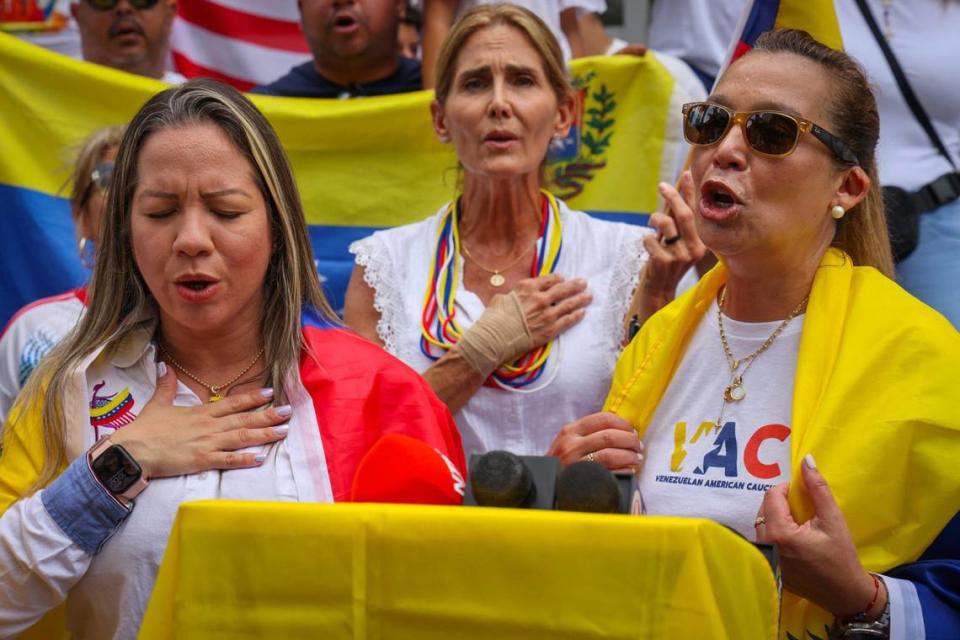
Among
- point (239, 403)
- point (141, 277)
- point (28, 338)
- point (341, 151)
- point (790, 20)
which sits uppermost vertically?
point (790, 20)

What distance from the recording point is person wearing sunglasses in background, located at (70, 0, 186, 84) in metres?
5.25

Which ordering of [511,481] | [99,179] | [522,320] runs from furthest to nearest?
1. [99,179]
2. [522,320]
3. [511,481]

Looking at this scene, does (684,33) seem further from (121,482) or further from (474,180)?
(121,482)

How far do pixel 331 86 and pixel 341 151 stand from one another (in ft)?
0.99

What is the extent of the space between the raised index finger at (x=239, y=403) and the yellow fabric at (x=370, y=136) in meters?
2.32

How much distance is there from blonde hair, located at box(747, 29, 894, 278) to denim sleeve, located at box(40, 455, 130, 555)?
5.21ft

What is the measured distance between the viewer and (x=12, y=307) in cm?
483

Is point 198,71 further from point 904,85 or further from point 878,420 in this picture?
point 878,420

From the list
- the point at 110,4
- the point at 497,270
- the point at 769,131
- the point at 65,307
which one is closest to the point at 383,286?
the point at 497,270

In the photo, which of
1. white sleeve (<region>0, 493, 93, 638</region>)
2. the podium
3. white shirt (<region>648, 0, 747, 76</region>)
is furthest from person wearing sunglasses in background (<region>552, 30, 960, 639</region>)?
white shirt (<region>648, 0, 747, 76</region>)

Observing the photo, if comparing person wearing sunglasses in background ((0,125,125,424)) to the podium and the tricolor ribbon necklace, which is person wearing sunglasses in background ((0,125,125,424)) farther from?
the podium

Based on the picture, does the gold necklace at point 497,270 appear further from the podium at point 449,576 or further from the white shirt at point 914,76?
the podium at point 449,576

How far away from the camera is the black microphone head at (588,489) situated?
1.78 metres

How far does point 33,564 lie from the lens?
242 cm
